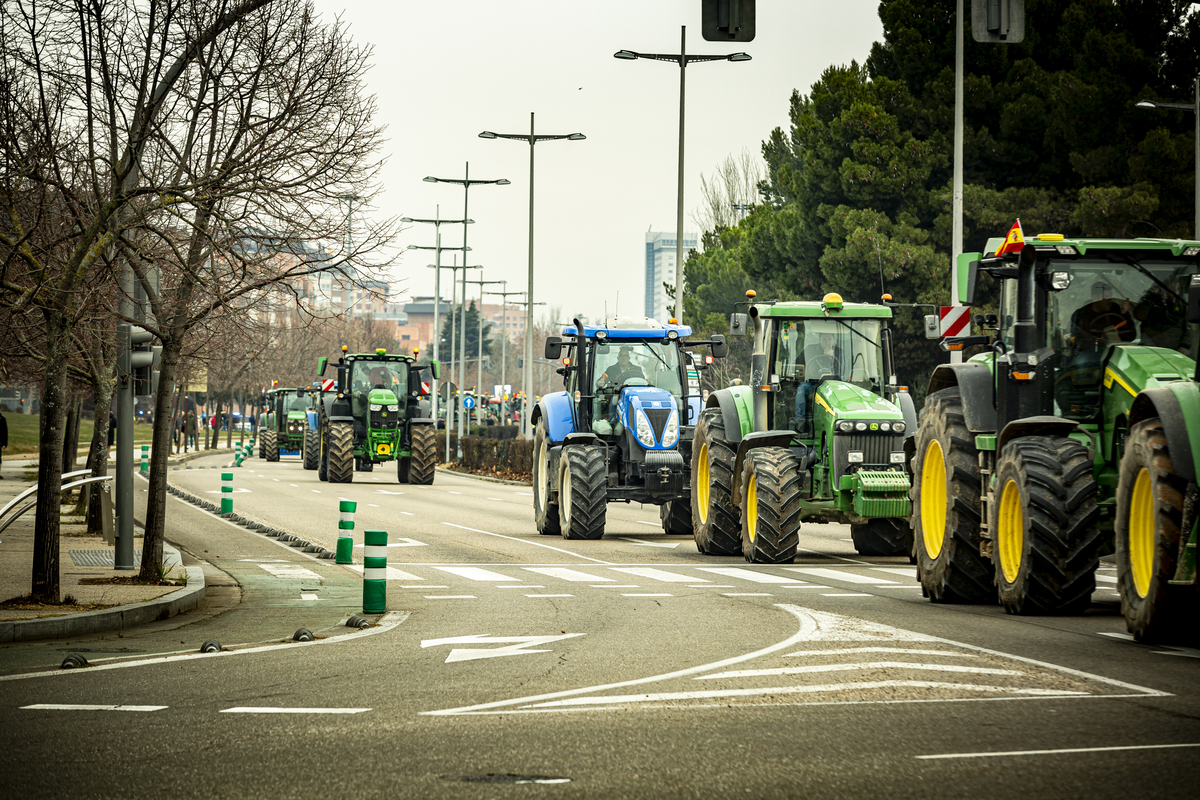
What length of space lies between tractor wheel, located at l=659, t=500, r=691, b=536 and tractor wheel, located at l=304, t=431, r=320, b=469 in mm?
26718

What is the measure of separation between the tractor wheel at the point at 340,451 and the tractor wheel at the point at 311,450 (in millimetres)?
8663

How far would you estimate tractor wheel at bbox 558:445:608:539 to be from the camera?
2116cm

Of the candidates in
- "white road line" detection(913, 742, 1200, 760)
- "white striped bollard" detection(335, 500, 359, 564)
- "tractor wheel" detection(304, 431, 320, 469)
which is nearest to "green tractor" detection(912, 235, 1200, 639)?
"white road line" detection(913, 742, 1200, 760)

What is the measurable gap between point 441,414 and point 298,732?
7484 centimetres

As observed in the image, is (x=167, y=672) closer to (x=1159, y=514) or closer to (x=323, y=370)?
(x=1159, y=514)

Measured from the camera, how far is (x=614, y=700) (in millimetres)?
8117

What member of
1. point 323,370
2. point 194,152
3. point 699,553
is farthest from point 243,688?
point 323,370

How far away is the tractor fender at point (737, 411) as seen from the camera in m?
19.2

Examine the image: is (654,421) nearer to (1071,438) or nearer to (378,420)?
(1071,438)

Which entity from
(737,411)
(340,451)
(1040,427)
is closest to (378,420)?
(340,451)

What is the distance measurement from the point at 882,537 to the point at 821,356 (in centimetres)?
252

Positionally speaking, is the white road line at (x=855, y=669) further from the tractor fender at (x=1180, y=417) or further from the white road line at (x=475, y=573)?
the white road line at (x=475, y=573)

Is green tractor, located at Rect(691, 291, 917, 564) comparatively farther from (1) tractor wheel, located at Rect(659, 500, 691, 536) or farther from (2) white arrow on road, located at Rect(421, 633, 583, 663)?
(2) white arrow on road, located at Rect(421, 633, 583, 663)

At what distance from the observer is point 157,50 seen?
44.7ft
